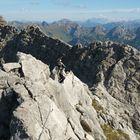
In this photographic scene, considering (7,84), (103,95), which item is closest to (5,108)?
(7,84)

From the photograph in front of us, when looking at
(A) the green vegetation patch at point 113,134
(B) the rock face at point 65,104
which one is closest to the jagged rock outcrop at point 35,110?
(B) the rock face at point 65,104

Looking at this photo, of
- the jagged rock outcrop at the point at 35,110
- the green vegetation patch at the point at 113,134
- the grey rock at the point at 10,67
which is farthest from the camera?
the green vegetation patch at the point at 113,134

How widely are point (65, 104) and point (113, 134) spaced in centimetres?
1648

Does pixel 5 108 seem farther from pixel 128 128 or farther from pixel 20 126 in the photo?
pixel 128 128

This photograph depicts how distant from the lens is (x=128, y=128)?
255 ft

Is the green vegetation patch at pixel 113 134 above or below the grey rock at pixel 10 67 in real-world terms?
below

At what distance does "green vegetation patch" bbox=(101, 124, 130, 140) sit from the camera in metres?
64.5

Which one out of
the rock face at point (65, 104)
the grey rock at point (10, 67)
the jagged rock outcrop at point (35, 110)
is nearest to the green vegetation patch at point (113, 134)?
the rock face at point (65, 104)

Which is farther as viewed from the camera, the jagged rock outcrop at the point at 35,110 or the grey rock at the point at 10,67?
the grey rock at the point at 10,67

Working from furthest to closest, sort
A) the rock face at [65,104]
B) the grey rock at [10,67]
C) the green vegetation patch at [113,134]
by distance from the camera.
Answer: the green vegetation patch at [113,134], the grey rock at [10,67], the rock face at [65,104]

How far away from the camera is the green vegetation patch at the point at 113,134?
212 ft

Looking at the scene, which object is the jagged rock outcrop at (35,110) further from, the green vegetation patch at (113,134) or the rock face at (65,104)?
the green vegetation patch at (113,134)

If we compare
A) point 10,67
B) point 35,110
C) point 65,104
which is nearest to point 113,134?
point 65,104

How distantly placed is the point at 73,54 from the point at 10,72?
11604 cm
